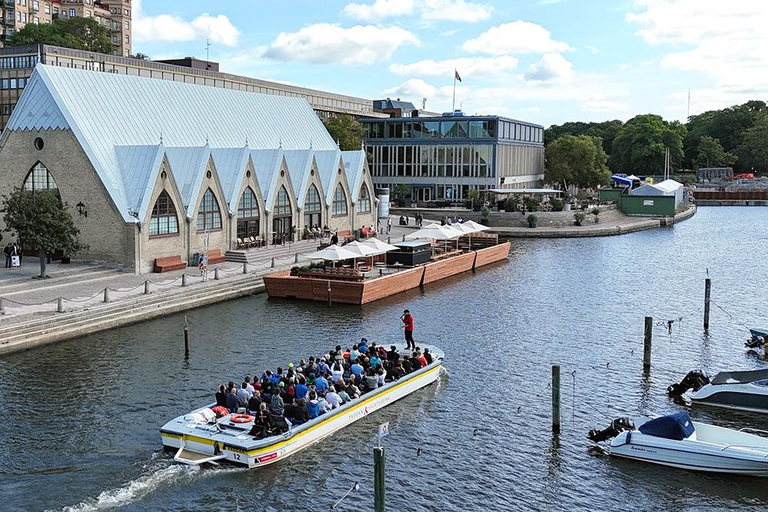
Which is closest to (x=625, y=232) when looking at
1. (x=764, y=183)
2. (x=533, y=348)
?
(x=533, y=348)

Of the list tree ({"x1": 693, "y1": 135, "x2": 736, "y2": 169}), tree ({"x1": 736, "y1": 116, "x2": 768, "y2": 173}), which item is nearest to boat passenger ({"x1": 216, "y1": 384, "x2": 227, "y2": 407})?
tree ({"x1": 693, "y1": 135, "x2": 736, "y2": 169})

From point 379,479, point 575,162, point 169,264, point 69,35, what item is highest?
point 69,35

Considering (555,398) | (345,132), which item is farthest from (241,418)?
(345,132)

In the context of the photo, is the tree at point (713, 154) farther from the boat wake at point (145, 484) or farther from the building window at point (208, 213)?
the boat wake at point (145, 484)

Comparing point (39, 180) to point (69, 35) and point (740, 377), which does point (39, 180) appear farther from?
point (69, 35)

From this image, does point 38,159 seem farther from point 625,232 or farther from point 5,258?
point 625,232

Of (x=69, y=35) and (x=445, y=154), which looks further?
(x=69, y=35)

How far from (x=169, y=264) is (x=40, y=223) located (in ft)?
31.8

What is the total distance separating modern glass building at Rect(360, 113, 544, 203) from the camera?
113m

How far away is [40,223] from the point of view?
45.3 metres

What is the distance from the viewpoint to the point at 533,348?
127ft

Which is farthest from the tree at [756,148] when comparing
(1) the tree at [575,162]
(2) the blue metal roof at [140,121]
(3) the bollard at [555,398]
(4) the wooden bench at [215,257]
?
(3) the bollard at [555,398]

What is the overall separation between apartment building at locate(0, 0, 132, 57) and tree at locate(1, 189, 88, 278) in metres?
101

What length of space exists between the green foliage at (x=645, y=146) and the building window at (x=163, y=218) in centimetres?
13655
